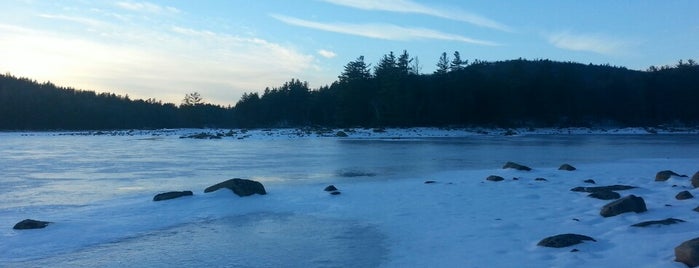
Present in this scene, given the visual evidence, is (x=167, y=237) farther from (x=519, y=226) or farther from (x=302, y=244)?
(x=519, y=226)

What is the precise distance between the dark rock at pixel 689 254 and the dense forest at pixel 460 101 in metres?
60.4

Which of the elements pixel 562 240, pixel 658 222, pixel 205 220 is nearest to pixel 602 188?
pixel 658 222

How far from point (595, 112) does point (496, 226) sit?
81.6 m

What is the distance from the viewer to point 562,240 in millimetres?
6887

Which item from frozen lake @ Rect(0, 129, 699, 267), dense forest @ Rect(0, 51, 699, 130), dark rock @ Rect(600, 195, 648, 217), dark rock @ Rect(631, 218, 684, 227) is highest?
dense forest @ Rect(0, 51, 699, 130)

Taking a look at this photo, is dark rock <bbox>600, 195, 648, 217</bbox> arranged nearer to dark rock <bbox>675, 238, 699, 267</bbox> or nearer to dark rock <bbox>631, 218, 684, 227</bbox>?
dark rock <bbox>631, 218, 684, 227</bbox>

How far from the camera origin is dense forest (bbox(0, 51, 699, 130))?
229 feet

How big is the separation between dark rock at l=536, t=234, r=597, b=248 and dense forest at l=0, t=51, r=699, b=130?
59.2 m

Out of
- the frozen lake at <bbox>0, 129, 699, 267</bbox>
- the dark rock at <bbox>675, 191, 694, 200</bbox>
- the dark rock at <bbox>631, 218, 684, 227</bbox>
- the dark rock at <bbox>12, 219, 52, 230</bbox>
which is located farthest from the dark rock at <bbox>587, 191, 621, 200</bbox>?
the dark rock at <bbox>12, 219, 52, 230</bbox>

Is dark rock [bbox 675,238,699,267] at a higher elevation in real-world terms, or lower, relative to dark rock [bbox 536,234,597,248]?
higher

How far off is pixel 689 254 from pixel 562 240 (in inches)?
59.7

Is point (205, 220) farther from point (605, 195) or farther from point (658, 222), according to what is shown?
point (605, 195)

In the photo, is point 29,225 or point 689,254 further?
point 29,225

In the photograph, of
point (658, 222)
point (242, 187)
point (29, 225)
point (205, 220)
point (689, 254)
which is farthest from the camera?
point (242, 187)
